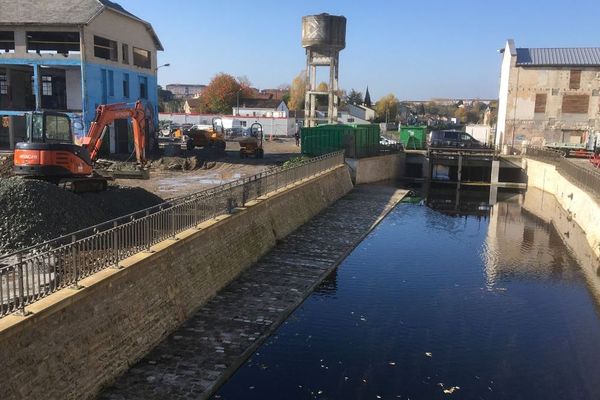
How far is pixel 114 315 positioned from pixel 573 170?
29393 mm

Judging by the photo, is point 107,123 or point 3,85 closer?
point 107,123

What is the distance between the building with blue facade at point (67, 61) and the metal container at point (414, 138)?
24539 millimetres

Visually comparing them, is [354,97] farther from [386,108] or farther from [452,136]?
[452,136]

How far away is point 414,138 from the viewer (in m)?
52.2

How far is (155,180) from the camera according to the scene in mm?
31078

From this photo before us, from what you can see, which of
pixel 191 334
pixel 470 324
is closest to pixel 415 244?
pixel 470 324

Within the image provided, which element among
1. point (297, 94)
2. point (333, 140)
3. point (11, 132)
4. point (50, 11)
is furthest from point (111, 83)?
point (297, 94)

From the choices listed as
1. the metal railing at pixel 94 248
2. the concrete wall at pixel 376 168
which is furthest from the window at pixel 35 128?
the concrete wall at pixel 376 168

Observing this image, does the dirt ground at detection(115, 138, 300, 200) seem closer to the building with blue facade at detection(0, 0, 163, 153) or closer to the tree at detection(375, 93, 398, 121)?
the building with blue facade at detection(0, 0, 163, 153)

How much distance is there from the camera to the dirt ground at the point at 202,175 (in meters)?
27.6

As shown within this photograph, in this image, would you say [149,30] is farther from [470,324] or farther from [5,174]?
[470,324]

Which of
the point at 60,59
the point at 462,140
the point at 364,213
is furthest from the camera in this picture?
the point at 462,140

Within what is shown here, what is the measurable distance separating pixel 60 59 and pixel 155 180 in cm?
1349

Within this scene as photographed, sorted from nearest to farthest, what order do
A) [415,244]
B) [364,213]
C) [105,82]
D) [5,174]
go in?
[415,244] < [5,174] < [364,213] < [105,82]
